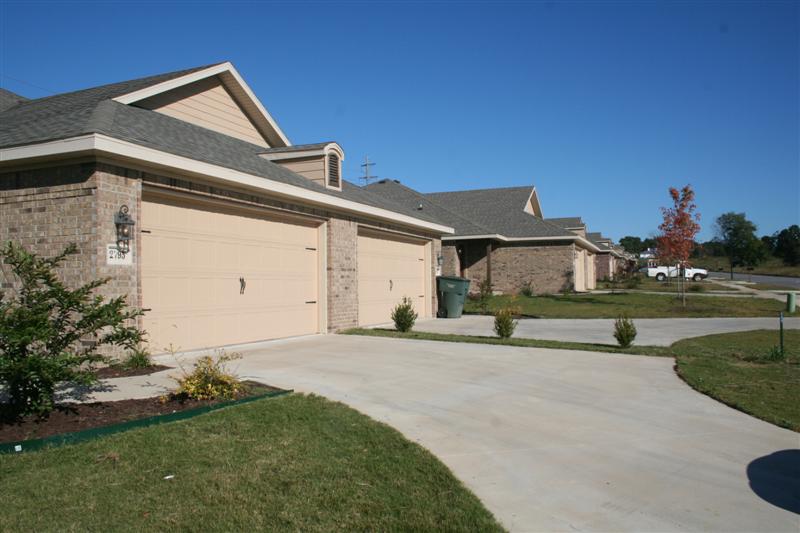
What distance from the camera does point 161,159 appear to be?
8828mm

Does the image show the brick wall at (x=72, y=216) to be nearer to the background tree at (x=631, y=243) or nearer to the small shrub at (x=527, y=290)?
the small shrub at (x=527, y=290)

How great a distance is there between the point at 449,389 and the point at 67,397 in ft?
14.9

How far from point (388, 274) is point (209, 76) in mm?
7140

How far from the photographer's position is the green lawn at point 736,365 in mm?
7268

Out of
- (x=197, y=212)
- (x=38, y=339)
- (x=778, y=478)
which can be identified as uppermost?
(x=197, y=212)

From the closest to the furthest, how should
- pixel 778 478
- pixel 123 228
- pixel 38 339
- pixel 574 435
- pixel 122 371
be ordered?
pixel 778 478 < pixel 38 339 < pixel 574 435 < pixel 122 371 < pixel 123 228

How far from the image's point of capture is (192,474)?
447 cm

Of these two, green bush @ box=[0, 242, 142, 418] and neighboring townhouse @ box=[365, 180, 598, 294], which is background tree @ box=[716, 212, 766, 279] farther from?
green bush @ box=[0, 242, 142, 418]

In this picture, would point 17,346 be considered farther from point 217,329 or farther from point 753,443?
point 753,443

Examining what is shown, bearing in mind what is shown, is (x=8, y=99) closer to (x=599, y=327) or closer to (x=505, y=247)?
(x=599, y=327)

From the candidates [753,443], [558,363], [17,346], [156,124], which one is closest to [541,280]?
[558,363]

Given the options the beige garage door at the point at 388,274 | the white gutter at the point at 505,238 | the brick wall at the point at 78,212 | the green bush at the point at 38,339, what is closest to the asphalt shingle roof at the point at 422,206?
the white gutter at the point at 505,238

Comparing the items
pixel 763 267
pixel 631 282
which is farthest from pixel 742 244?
pixel 631 282

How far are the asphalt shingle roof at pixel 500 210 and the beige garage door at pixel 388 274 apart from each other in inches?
361
